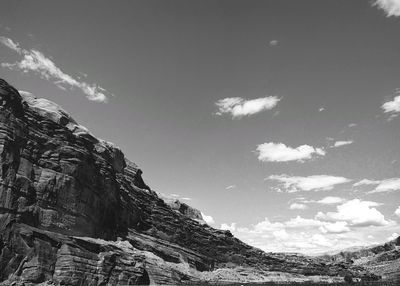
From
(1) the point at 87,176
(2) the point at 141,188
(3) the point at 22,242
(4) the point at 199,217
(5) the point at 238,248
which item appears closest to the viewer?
(3) the point at 22,242

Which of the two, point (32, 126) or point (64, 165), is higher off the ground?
point (32, 126)

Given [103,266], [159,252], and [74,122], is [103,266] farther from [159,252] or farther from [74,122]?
[74,122]

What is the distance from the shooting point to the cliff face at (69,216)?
187ft

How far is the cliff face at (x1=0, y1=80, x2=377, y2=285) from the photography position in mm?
56875

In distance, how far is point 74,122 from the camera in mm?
99438

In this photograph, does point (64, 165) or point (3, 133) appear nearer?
point (3, 133)

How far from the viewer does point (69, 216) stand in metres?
69.5

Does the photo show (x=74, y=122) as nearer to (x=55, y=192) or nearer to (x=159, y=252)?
(x=55, y=192)

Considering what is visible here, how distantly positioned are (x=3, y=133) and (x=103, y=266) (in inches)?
1159

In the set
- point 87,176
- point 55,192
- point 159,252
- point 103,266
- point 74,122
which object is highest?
point 74,122

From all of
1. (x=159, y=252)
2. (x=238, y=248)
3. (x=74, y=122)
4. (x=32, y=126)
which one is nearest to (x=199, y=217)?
(x=238, y=248)

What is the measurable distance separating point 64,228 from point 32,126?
72.9ft

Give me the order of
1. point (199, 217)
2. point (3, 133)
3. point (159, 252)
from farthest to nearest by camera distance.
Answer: point (199, 217) < point (159, 252) < point (3, 133)

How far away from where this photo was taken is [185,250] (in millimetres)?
107875
